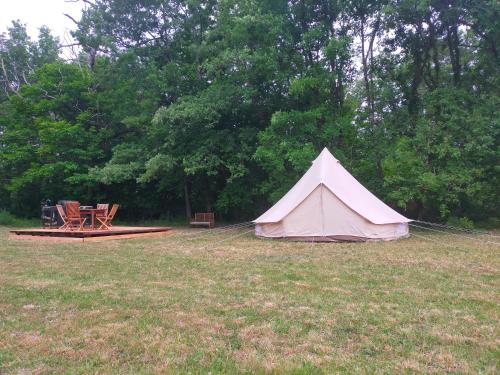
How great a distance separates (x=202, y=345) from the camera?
10.2ft

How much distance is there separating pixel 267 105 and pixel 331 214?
21.2 ft

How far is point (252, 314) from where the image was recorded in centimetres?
387

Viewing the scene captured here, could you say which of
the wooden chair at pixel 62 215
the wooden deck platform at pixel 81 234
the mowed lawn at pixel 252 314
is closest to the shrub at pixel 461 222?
the mowed lawn at pixel 252 314

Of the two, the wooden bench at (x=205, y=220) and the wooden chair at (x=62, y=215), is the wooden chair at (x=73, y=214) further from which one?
the wooden bench at (x=205, y=220)

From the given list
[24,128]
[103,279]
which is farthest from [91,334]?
[24,128]

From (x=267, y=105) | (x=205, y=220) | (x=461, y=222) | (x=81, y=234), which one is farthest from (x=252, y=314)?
(x=267, y=105)

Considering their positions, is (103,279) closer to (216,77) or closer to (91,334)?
(91,334)

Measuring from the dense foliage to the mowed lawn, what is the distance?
559 cm

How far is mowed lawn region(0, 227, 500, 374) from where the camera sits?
9.25 ft

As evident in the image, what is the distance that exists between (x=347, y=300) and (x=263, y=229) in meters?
6.23

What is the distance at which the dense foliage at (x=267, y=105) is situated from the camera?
1216cm

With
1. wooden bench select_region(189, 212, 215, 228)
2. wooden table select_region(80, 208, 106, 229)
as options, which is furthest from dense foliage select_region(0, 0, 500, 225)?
wooden table select_region(80, 208, 106, 229)

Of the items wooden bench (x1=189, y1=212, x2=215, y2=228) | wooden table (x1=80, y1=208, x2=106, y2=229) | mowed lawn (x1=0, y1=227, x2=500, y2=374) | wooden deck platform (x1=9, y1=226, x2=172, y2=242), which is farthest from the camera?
wooden bench (x1=189, y1=212, x2=215, y2=228)

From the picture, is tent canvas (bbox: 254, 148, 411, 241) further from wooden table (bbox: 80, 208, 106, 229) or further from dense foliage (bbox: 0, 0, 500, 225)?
wooden table (bbox: 80, 208, 106, 229)
